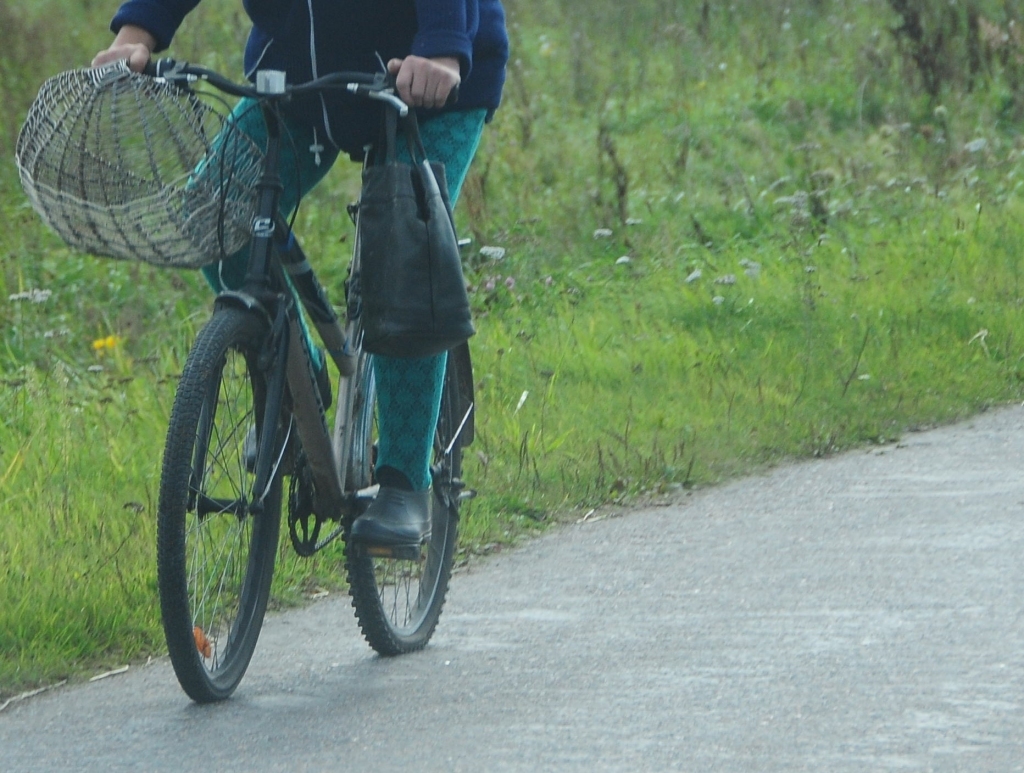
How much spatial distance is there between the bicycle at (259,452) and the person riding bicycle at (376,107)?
0.27 ft

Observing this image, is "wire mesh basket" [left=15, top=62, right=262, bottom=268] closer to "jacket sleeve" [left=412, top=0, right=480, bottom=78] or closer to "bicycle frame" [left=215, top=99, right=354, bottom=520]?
"bicycle frame" [left=215, top=99, right=354, bottom=520]

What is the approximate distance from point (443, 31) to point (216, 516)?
100cm

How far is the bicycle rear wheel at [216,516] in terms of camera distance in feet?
11.2

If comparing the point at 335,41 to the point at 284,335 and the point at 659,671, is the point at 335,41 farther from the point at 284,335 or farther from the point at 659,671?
the point at 659,671

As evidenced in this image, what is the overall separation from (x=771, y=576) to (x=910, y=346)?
2.84 meters

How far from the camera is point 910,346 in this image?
7359 mm

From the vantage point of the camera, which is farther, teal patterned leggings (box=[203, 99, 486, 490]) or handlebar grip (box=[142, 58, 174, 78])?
teal patterned leggings (box=[203, 99, 486, 490])

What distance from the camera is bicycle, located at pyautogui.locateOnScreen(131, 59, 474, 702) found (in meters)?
3.46

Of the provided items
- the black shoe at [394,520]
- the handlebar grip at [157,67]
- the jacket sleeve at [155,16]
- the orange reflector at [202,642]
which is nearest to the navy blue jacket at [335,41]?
the jacket sleeve at [155,16]

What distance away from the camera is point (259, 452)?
3.70 meters

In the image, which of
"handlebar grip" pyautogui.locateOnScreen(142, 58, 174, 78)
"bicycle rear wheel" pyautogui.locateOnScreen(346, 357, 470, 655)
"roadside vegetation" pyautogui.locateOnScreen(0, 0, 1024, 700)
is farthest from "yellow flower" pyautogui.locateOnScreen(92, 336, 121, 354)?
"handlebar grip" pyautogui.locateOnScreen(142, 58, 174, 78)

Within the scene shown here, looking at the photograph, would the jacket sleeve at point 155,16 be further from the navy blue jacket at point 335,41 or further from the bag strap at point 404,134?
the bag strap at point 404,134

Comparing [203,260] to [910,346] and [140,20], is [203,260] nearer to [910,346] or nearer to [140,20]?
[140,20]

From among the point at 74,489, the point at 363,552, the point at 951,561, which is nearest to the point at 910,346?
the point at 951,561
